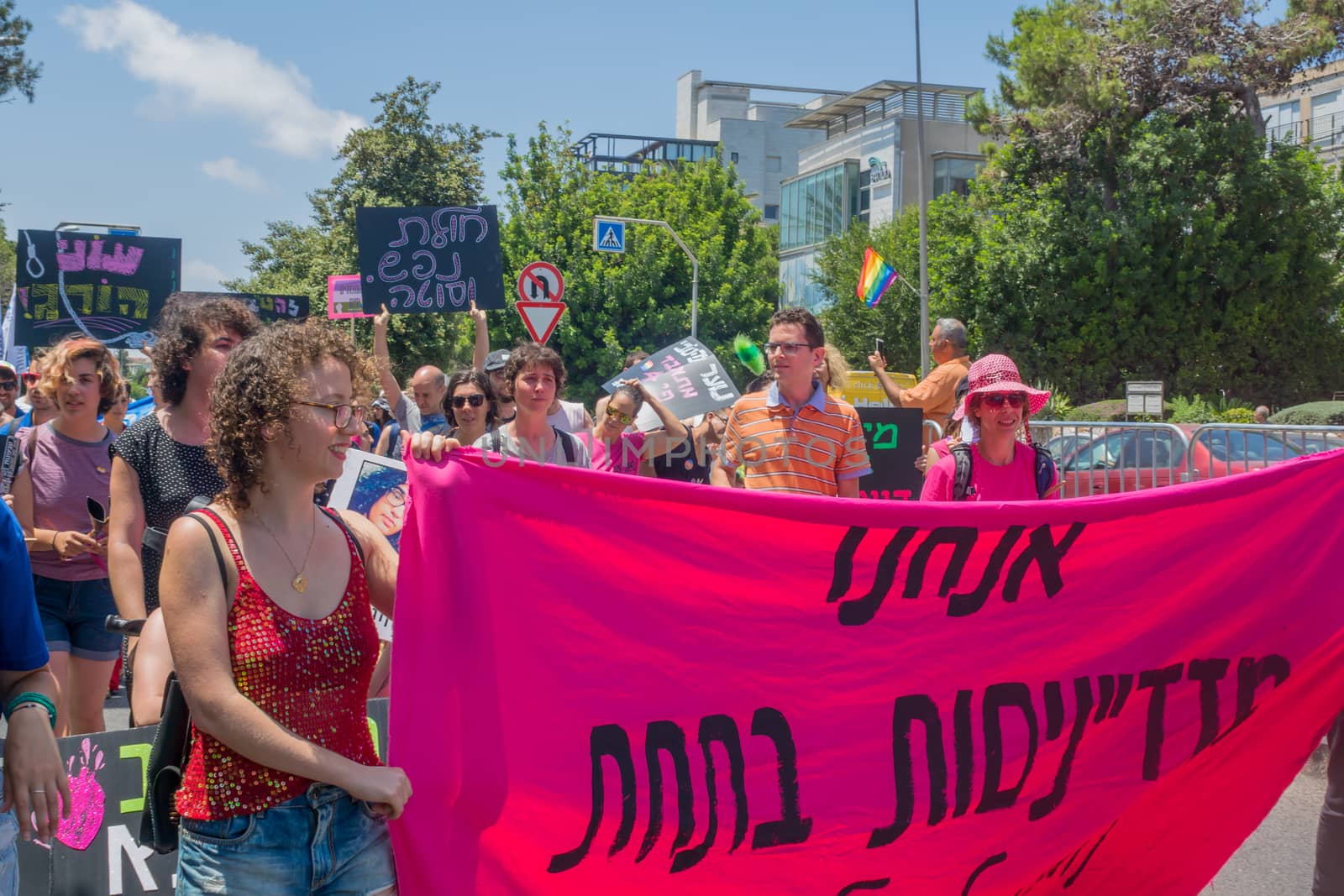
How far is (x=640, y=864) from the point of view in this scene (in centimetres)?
306

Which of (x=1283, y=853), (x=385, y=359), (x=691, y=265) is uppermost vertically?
(x=691, y=265)

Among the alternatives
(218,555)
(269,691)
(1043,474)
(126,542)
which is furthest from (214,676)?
(1043,474)

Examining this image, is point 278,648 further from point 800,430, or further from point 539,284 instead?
point 539,284

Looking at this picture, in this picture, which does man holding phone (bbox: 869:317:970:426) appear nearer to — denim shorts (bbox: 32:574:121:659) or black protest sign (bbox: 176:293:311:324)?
denim shorts (bbox: 32:574:121:659)

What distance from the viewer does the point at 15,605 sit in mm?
2283

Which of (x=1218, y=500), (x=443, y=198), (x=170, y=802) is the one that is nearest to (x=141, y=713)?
(x=170, y=802)

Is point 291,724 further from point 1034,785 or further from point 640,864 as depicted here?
point 1034,785

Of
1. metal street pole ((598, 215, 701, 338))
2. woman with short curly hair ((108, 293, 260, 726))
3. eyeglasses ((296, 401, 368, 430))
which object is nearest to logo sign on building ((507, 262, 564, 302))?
woman with short curly hair ((108, 293, 260, 726))

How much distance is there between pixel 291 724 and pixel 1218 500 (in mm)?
2875

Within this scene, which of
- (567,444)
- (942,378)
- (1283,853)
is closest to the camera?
(1283,853)

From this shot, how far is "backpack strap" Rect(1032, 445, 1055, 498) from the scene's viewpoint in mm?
4781

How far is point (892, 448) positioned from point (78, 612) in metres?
5.83

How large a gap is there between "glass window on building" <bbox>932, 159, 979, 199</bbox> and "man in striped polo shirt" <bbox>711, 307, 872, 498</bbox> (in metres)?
49.2

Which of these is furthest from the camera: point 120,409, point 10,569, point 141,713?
point 120,409
